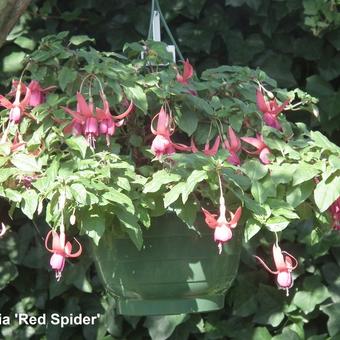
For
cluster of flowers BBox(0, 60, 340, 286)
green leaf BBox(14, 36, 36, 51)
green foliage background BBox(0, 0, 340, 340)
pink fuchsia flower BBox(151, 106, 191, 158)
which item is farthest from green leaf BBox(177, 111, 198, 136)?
green leaf BBox(14, 36, 36, 51)

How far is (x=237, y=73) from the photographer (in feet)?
4.66

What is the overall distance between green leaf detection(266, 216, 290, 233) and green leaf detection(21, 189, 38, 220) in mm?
331

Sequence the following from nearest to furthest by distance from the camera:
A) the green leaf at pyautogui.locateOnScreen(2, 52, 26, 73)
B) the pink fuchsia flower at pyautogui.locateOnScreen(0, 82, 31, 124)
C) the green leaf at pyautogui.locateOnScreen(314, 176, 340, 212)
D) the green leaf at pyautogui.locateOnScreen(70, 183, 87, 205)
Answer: the green leaf at pyautogui.locateOnScreen(70, 183, 87, 205) → the green leaf at pyautogui.locateOnScreen(314, 176, 340, 212) → the pink fuchsia flower at pyautogui.locateOnScreen(0, 82, 31, 124) → the green leaf at pyautogui.locateOnScreen(2, 52, 26, 73)

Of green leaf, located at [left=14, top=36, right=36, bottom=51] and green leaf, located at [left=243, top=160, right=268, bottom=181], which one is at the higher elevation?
green leaf, located at [left=243, top=160, right=268, bottom=181]

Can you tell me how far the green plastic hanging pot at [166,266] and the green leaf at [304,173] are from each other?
151 mm

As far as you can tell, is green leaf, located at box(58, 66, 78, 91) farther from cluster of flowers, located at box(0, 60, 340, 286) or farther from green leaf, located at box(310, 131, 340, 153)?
green leaf, located at box(310, 131, 340, 153)

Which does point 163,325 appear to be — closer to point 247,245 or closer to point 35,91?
point 247,245

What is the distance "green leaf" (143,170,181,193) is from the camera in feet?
3.49

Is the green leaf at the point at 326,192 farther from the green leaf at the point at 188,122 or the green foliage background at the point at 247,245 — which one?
the green foliage background at the point at 247,245

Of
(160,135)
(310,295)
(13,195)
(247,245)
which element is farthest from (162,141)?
(310,295)

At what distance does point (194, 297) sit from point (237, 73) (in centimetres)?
44

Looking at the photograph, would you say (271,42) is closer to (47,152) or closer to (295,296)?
(295,296)

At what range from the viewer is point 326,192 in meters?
1.08

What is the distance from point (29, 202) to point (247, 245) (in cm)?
105
